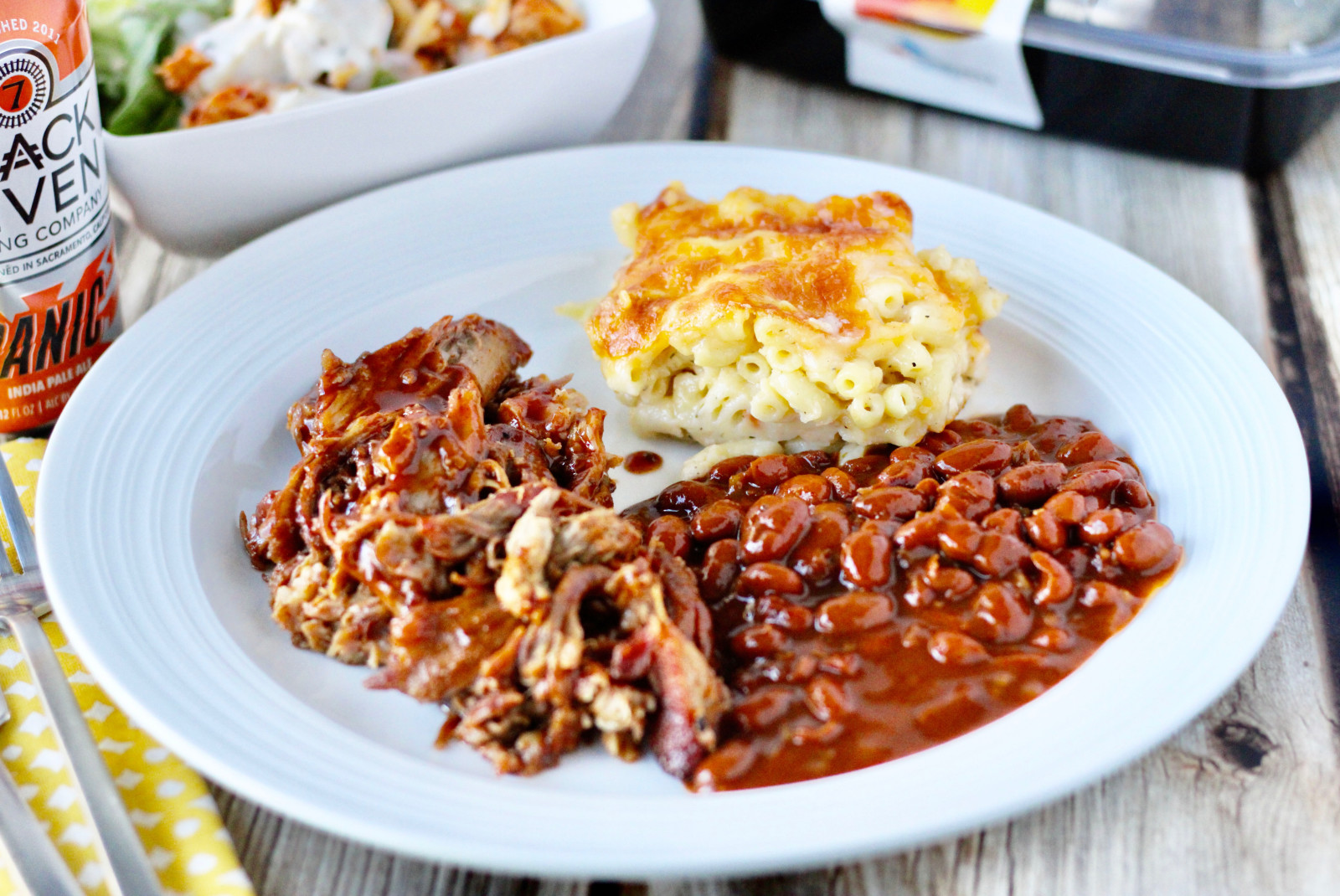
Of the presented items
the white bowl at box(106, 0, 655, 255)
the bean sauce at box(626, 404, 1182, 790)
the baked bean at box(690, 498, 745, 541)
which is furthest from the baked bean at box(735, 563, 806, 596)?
the white bowl at box(106, 0, 655, 255)

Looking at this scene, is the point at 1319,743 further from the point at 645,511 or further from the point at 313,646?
the point at 313,646

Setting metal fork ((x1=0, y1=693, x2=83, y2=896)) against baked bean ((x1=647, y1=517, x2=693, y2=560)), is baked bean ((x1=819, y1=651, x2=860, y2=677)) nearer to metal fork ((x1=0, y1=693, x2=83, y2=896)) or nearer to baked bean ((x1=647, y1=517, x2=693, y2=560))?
baked bean ((x1=647, y1=517, x2=693, y2=560))

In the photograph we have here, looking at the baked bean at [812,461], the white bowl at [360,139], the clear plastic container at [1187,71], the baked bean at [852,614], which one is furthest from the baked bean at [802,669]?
the clear plastic container at [1187,71]

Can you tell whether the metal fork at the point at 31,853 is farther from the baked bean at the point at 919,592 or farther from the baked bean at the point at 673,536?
the baked bean at the point at 919,592

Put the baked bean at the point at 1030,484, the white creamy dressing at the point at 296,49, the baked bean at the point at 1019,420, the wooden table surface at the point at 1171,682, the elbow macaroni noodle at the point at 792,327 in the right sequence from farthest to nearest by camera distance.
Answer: the white creamy dressing at the point at 296,49
the baked bean at the point at 1019,420
the elbow macaroni noodle at the point at 792,327
the baked bean at the point at 1030,484
the wooden table surface at the point at 1171,682

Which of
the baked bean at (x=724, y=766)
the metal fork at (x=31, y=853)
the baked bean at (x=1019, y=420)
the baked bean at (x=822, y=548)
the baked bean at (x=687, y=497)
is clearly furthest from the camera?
the baked bean at (x=1019, y=420)

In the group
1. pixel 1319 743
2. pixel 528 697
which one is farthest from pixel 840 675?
pixel 1319 743

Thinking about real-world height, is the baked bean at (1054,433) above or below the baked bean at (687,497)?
above
